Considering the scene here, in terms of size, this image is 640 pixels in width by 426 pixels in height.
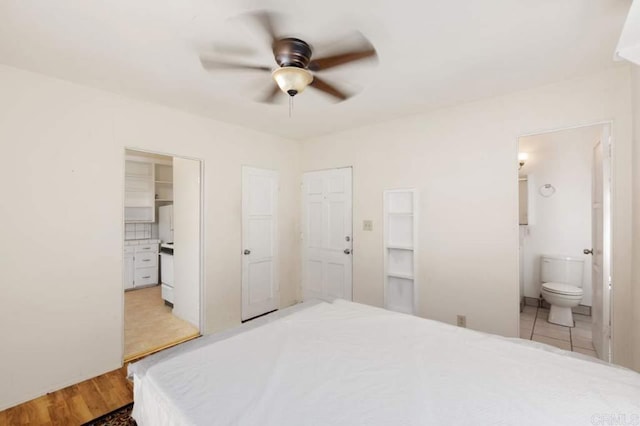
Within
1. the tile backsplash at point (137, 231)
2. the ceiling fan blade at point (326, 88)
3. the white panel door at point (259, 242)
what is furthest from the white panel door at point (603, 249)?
the tile backsplash at point (137, 231)

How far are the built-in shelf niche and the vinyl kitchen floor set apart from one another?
90.1 inches

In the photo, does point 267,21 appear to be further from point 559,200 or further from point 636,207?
point 559,200

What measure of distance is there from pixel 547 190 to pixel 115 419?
5051 mm

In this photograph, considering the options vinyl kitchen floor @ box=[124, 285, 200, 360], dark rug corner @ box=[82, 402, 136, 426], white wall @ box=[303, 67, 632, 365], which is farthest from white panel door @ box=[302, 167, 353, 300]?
dark rug corner @ box=[82, 402, 136, 426]

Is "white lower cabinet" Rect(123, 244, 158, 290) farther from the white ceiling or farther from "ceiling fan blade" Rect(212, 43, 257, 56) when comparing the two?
"ceiling fan blade" Rect(212, 43, 257, 56)

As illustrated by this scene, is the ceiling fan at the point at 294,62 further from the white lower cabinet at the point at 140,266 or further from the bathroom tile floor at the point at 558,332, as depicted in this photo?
the white lower cabinet at the point at 140,266

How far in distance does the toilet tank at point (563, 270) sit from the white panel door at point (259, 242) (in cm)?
350

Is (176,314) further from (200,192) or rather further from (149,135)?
(149,135)

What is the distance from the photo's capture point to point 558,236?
3.75m

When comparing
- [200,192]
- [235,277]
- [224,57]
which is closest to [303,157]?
[200,192]

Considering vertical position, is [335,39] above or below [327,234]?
A: above

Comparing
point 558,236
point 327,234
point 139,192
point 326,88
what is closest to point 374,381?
point 326,88

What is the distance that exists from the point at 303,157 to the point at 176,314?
8.96 feet

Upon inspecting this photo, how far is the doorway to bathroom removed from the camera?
3238mm
